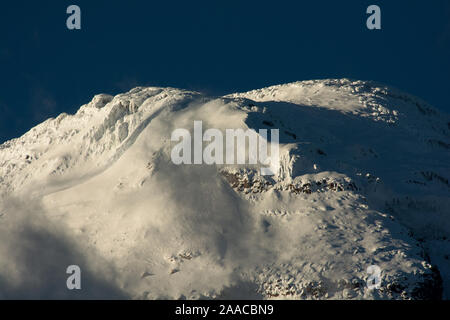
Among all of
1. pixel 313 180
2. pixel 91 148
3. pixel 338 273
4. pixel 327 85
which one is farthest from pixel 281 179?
pixel 327 85

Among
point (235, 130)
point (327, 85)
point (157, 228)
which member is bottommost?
point (157, 228)

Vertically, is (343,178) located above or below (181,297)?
above
